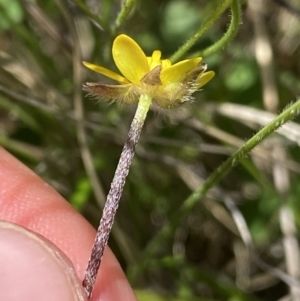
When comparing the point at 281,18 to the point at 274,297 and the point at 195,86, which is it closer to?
the point at 274,297

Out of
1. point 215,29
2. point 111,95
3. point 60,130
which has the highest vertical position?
point 215,29

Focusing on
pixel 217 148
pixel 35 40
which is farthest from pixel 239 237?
pixel 35 40

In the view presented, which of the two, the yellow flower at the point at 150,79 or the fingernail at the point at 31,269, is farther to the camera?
the fingernail at the point at 31,269

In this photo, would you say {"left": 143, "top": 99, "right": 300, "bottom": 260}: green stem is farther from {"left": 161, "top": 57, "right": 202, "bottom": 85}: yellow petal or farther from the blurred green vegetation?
the blurred green vegetation

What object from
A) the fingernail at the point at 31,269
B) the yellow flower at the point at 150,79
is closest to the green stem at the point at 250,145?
the yellow flower at the point at 150,79

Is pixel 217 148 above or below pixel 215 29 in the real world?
below

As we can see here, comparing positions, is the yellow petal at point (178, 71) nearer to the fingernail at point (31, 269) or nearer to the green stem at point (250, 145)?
the green stem at point (250, 145)

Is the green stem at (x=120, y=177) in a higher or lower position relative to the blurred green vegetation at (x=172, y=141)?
lower

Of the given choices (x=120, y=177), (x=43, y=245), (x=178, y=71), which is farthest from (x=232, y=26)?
(x=43, y=245)
